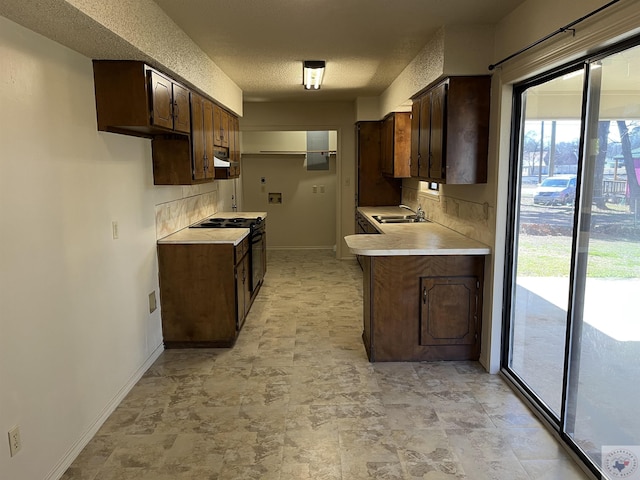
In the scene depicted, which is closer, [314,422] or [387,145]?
[314,422]

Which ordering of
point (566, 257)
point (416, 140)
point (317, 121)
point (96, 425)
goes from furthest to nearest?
point (317, 121), point (416, 140), point (96, 425), point (566, 257)

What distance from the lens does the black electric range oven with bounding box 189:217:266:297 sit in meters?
4.91

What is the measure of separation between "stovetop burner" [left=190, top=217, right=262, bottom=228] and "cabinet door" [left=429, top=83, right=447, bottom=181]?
2058 mm

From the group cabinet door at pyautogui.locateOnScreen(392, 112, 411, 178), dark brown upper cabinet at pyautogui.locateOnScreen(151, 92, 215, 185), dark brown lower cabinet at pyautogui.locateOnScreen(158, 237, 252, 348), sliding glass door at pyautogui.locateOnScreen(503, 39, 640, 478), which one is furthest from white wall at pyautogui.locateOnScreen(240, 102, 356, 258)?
sliding glass door at pyautogui.locateOnScreen(503, 39, 640, 478)

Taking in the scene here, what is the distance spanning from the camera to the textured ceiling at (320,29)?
293 centimetres

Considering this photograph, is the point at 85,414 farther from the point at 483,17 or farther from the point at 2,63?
the point at 483,17

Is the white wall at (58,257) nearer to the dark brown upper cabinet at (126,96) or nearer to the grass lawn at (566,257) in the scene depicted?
the dark brown upper cabinet at (126,96)

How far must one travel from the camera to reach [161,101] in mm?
3217

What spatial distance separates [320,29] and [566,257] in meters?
2.24

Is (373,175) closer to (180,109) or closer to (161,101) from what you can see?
(180,109)

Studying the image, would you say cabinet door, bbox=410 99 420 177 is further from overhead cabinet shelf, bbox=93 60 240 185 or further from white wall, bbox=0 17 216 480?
white wall, bbox=0 17 216 480

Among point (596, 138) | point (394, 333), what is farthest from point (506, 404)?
point (596, 138)

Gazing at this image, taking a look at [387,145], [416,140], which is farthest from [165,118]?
[387,145]
